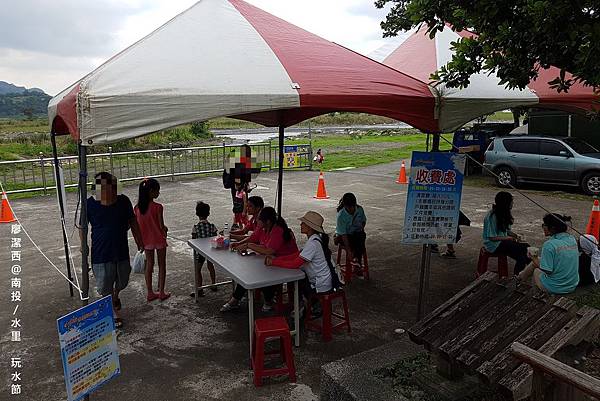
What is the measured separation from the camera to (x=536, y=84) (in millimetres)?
5340

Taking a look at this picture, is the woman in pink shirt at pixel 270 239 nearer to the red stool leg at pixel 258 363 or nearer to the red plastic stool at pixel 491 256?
the red stool leg at pixel 258 363

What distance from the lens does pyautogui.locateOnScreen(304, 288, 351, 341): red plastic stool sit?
14.9 feet

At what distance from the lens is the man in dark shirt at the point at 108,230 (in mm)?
4660

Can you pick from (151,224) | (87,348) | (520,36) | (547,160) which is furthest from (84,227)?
(547,160)

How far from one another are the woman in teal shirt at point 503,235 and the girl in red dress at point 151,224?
391 centimetres

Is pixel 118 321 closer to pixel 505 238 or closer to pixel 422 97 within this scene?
pixel 422 97

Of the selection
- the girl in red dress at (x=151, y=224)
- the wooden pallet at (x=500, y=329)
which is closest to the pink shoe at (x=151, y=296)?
the girl in red dress at (x=151, y=224)

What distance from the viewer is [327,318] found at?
15.0 feet

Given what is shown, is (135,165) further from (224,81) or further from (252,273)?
(224,81)

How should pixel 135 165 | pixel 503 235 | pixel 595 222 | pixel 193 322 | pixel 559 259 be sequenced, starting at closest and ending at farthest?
pixel 559 259 → pixel 193 322 → pixel 503 235 → pixel 595 222 → pixel 135 165

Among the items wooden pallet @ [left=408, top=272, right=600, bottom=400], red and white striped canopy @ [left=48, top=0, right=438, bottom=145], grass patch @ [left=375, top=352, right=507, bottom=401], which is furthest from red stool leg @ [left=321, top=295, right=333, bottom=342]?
red and white striped canopy @ [left=48, top=0, right=438, bottom=145]

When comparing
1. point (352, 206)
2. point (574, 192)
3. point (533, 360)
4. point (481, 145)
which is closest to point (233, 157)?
point (352, 206)

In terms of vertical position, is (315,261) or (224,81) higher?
(224,81)

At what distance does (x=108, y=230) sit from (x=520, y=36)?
4090mm
